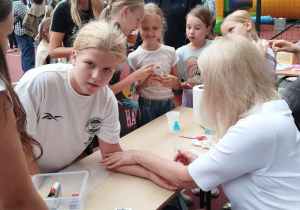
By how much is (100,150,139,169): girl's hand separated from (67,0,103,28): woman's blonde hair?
3.66 ft

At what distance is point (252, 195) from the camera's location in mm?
1154

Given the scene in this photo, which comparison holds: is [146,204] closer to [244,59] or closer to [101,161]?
[101,161]

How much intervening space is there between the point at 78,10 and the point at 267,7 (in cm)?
856

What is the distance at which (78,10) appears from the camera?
2238 mm

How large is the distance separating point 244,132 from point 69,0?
1.75 metres

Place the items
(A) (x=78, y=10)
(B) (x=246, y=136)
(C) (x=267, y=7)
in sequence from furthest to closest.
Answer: (C) (x=267, y=7) → (A) (x=78, y=10) → (B) (x=246, y=136)

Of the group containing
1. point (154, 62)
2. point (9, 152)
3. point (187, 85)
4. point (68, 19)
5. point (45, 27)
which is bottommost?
point (187, 85)

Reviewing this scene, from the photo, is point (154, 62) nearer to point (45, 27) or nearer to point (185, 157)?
point (185, 157)

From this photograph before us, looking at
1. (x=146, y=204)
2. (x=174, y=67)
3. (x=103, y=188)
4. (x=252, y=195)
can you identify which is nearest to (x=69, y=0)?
(x=174, y=67)

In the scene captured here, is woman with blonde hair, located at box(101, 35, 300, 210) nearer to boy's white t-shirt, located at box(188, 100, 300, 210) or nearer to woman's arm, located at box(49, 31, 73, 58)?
boy's white t-shirt, located at box(188, 100, 300, 210)

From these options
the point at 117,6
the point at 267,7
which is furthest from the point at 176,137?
the point at 267,7

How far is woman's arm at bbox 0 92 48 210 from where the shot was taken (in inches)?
26.7

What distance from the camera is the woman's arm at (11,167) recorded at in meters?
0.68

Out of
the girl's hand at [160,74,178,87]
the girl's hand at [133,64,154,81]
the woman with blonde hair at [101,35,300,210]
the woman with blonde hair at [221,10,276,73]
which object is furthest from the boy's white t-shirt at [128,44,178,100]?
the woman with blonde hair at [101,35,300,210]
